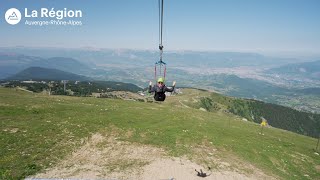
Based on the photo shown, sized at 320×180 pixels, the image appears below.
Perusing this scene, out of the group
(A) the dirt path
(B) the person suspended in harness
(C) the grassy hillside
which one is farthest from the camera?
(B) the person suspended in harness

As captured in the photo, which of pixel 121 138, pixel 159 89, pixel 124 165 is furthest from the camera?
pixel 121 138

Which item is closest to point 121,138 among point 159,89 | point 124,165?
point 124,165

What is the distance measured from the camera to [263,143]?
42.3 m

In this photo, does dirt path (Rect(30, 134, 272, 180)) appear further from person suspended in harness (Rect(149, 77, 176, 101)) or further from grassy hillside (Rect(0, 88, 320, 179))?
person suspended in harness (Rect(149, 77, 176, 101))

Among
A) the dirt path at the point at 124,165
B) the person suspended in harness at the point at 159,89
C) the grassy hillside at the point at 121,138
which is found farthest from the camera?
the person suspended in harness at the point at 159,89

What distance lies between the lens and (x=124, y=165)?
27.3 metres

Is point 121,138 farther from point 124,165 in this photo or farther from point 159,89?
point 159,89

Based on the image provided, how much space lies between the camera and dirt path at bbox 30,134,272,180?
81.9 ft

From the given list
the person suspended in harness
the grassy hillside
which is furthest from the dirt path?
the person suspended in harness

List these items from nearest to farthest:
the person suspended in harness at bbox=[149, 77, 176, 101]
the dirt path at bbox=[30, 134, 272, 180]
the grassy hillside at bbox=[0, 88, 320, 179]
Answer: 1. the dirt path at bbox=[30, 134, 272, 180]
2. the grassy hillside at bbox=[0, 88, 320, 179]
3. the person suspended in harness at bbox=[149, 77, 176, 101]

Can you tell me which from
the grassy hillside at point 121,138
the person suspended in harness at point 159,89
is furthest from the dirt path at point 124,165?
Answer: the person suspended in harness at point 159,89

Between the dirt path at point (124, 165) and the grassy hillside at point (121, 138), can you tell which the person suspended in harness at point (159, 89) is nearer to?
the grassy hillside at point (121, 138)

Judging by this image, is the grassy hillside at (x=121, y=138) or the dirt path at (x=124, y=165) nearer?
the dirt path at (x=124, y=165)

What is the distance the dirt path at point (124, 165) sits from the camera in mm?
24969
